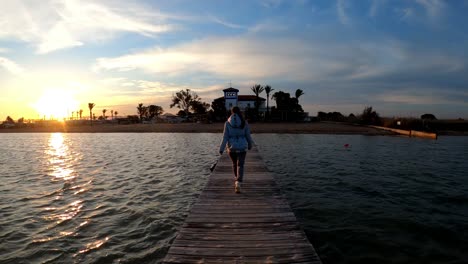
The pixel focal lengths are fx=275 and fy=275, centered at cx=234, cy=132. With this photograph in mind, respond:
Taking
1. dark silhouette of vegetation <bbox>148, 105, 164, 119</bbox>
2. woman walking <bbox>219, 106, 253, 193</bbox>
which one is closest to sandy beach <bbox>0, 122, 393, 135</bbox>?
woman walking <bbox>219, 106, 253, 193</bbox>

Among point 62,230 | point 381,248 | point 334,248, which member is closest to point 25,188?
point 62,230

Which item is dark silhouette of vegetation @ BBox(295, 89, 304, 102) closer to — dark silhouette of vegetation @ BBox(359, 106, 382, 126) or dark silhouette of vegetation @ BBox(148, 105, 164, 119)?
dark silhouette of vegetation @ BBox(359, 106, 382, 126)

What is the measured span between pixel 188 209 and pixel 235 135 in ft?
11.1

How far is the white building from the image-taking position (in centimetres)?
7869

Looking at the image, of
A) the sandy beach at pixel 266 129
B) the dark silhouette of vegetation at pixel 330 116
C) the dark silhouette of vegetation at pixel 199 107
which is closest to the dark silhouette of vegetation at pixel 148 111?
the dark silhouette of vegetation at pixel 199 107

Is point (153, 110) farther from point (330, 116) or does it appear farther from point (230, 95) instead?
point (330, 116)

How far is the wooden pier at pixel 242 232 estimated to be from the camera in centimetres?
445

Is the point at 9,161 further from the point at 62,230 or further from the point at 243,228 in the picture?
the point at 243,228

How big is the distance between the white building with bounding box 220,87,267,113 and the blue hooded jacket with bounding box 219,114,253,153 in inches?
2710

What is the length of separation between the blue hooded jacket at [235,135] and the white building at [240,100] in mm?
68828

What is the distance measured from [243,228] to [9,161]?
22669mm

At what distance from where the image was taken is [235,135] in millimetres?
7910

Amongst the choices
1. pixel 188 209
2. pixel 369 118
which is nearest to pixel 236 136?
pixel 188 209

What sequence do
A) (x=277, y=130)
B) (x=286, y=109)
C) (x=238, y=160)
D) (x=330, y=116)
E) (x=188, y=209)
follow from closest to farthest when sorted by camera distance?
(x=238, y=160) < (x=188, y=209) < (x=277, y=130) < (x=286, y=109) < (x=330, y=116)
